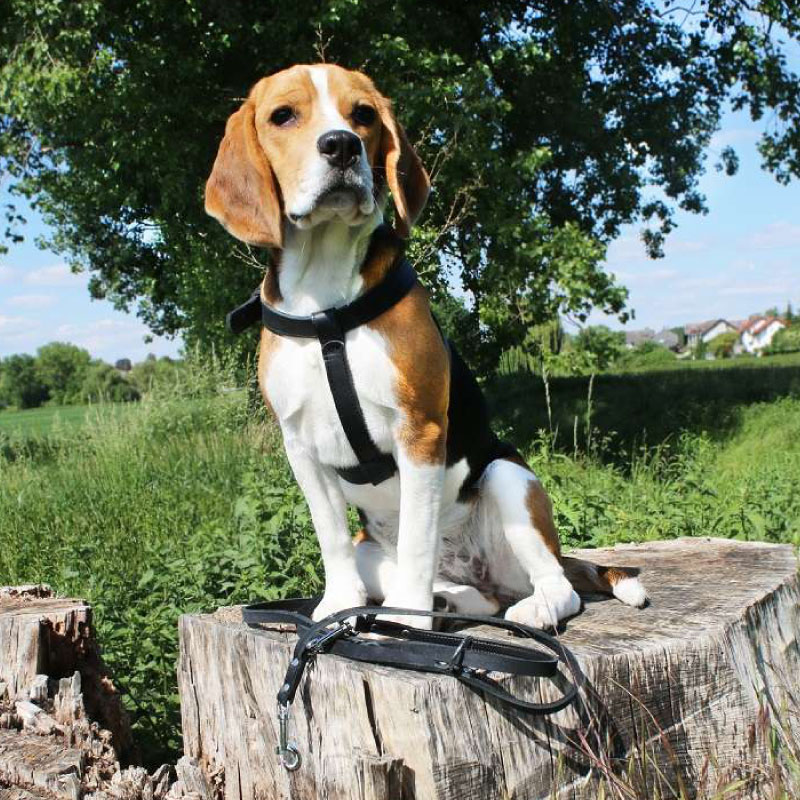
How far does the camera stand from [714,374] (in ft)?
65.9

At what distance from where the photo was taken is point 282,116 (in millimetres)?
2459

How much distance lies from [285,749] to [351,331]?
1.12 metres

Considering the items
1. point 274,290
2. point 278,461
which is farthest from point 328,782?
point 278,461

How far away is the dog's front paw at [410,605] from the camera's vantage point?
2477 mm

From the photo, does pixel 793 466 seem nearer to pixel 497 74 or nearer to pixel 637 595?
pixel 637 595

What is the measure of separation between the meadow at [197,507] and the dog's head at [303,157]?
7.36ft

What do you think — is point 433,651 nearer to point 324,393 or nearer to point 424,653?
point 424,653

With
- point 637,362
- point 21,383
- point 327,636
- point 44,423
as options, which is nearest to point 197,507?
point 327,636

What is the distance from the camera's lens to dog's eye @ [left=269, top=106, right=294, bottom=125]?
2.45 m

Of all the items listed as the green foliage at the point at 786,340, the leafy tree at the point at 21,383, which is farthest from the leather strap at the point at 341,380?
the leafy tree at the point at 21,383

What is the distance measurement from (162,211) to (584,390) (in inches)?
412

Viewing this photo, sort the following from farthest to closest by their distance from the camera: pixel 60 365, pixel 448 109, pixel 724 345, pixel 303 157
A: pixel 724 345, pixel 60 365, pixel 448 109, pixel 303 157

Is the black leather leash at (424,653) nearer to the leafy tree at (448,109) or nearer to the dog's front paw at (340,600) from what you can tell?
the dog's front paw at (340,600)

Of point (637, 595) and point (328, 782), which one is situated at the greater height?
point (637, 595)
